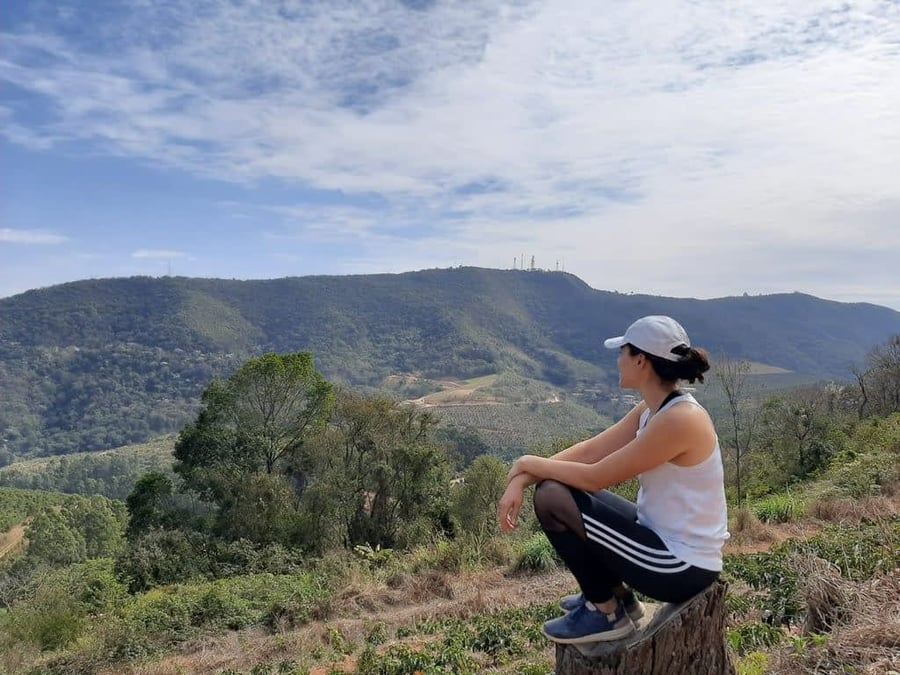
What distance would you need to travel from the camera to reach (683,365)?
7.42 feet

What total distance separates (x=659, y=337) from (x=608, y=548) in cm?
80

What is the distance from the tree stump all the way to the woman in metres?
0.06

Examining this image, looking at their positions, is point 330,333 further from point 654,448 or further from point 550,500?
point 654,448

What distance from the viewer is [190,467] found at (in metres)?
18.1

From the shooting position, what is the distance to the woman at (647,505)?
7.10ft

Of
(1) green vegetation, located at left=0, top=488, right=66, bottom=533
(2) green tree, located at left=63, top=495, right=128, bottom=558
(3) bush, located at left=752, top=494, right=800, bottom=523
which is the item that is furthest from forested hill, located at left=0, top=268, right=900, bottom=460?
(3) bush, located at left=752, top=494, right=800, bottom=523

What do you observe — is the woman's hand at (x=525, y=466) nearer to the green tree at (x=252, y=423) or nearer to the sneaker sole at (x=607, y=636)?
the sneaker sole at (x=607, y=636)

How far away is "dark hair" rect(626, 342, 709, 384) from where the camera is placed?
2.26 meters

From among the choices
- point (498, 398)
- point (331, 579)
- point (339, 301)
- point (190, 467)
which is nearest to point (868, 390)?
point (331, 579)

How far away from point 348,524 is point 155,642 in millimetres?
11643

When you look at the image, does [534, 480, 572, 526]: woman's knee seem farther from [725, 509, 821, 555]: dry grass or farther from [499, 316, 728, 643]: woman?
[725, 509, 821, 555]: dry grass

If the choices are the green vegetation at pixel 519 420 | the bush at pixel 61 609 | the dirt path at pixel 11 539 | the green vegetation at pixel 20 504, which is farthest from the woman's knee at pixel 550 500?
the green vegetation at pixel 519 420

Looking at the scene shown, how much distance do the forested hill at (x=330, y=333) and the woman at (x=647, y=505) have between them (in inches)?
3751

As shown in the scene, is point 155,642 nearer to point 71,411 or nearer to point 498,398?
point 498,398
